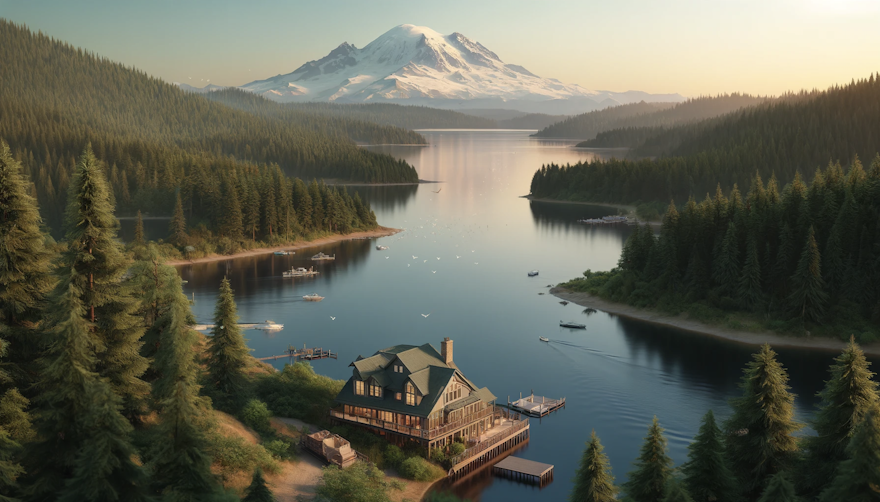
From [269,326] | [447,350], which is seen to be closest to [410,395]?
[447,350]

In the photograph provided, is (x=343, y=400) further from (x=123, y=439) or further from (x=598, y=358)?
(x=598, y=358)

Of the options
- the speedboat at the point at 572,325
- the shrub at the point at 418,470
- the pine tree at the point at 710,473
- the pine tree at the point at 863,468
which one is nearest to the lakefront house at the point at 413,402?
the shrub at the point at 418,470

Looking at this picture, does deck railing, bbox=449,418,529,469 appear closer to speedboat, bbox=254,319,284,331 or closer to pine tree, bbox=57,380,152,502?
pine tree, bbox=57,380,152,502

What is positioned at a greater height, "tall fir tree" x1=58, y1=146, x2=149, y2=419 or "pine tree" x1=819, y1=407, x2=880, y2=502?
"tall fir tree" x1=58, y1=146, x2=149, y2=419

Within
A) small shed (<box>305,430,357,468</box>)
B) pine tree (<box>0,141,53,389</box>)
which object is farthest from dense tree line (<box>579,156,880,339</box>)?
pine tree (<box>0,141,53,389</box>)

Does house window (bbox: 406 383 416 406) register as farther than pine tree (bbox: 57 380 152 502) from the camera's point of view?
Yes

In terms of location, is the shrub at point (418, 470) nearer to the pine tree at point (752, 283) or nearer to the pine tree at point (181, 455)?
the pine tree at point (181, 455)
